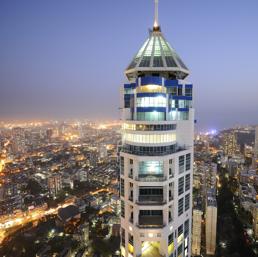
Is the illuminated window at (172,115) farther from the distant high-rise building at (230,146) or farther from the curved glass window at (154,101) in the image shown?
the distant high-rise building at (230,146)

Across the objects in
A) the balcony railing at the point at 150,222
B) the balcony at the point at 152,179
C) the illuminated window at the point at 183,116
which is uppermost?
the illuminated window at the point at 183,116

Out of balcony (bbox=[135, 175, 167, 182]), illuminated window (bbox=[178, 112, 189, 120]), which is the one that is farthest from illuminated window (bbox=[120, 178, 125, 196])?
illuminated window (bbox=[178, 112, 189, 120])

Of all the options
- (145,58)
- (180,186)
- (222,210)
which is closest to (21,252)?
(180,186)

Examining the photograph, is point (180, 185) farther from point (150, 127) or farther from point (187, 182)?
point (150, 127)

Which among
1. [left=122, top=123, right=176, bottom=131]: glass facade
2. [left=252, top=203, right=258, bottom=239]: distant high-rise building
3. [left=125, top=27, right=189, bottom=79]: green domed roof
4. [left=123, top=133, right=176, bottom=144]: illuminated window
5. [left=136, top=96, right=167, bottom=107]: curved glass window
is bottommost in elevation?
[left=252, top=203, right=258, bottom=239]: distant high-rise building

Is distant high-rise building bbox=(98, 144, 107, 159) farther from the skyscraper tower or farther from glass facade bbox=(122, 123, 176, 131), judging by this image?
glass facade bbox=(122, 123, 176, 131)

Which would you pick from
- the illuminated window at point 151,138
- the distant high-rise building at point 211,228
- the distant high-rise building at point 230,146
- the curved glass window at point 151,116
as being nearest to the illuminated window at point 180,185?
the illuminated window at point 151,138

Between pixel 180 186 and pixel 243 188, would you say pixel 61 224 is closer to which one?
pixel 180 186

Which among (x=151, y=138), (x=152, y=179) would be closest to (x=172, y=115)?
(x=151, y=138)
